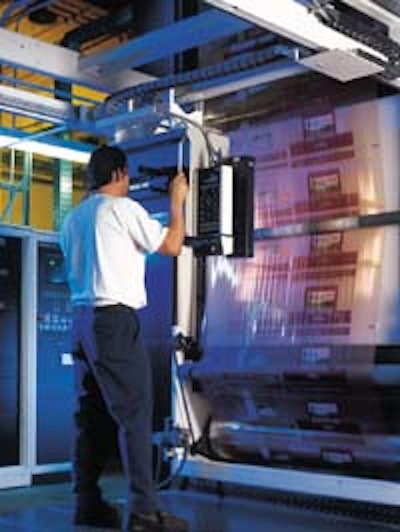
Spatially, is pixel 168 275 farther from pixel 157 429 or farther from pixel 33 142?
pixel 33 142

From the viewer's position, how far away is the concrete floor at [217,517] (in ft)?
A: 11.8

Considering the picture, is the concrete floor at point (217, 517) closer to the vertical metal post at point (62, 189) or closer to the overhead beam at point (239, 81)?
the overhead beam at point (239, 81)

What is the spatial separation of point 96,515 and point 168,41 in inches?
90.4

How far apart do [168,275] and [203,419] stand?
802mm

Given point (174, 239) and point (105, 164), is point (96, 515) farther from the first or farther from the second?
point (105, 164)

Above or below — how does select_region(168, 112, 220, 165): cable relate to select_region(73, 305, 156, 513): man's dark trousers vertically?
above

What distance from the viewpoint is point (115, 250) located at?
3.61 metres

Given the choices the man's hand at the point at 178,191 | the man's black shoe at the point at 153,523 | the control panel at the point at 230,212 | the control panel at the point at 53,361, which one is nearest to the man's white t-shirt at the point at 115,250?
the man's hand at the point at 178,191

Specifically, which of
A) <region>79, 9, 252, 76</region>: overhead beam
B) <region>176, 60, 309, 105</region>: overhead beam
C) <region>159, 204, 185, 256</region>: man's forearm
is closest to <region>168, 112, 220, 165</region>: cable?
<region>176, 60, 309, 105</region>: overhead beam

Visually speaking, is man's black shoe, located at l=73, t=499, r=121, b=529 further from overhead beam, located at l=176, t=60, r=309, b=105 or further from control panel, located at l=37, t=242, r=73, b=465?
control panel, located at l=37, t=242, r=73, b=465

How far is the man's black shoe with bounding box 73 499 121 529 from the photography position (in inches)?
144

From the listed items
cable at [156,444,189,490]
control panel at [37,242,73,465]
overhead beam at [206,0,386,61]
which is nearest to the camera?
overhead beam at [206,0,386,61]

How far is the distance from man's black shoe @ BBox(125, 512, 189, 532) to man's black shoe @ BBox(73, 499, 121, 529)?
184 millimetres

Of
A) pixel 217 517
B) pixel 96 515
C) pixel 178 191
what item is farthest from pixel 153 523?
pixel 178 191
